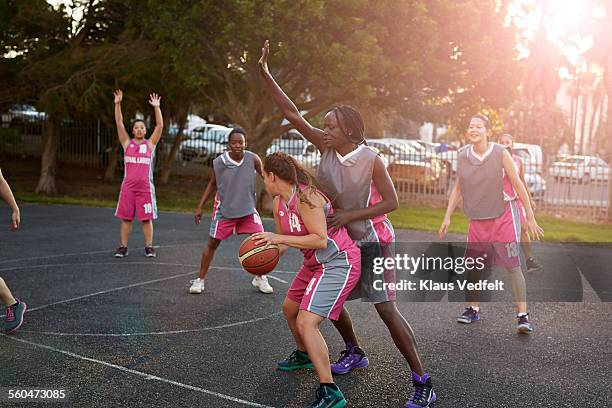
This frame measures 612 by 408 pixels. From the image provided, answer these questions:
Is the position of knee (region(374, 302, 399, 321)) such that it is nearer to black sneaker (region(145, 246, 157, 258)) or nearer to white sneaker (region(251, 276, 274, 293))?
white sneaker (region(251, 276, 274, 293))

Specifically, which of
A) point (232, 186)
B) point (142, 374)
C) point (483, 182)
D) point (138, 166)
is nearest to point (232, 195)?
point (232, 186)

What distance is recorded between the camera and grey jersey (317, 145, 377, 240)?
4.71m

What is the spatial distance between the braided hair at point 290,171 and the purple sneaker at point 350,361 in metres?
1.50

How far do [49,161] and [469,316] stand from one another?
53.8 ft

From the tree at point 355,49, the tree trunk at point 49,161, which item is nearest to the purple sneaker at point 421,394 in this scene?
the tree at point 355,49

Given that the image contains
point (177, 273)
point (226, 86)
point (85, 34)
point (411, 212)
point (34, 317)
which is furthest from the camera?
point (85, 34)

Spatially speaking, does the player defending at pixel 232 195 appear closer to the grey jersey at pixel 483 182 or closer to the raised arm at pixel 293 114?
the grey jersey at pixel 483 182

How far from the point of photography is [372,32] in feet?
51.5

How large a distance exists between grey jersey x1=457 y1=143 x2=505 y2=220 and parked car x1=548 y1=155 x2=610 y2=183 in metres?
12.1

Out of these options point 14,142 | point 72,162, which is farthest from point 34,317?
point 14,142

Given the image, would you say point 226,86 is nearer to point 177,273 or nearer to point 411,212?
point 411,212

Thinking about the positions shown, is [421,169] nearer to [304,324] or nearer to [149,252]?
[149,252]

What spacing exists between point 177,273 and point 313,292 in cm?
500

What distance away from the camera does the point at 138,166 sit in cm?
1005
